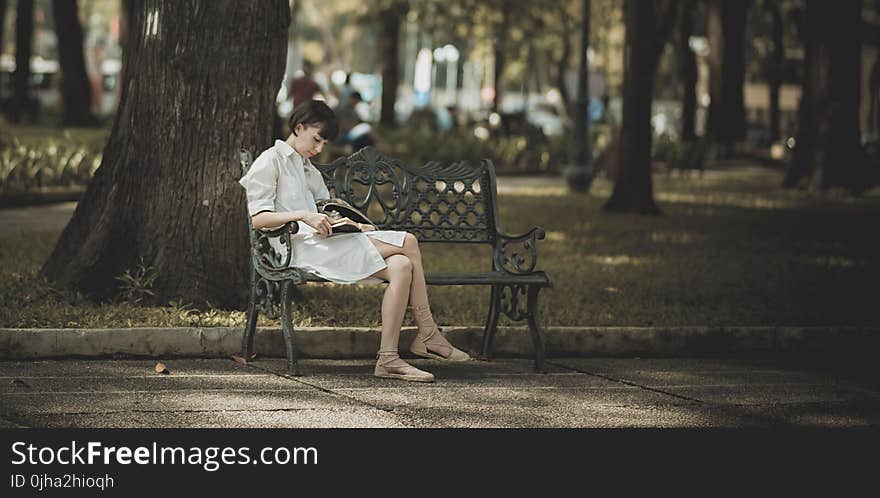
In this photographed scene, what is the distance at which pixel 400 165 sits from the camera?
909 cm

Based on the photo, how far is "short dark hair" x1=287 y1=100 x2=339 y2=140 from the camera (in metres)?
8.12

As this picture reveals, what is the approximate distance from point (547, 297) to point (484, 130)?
31346mm

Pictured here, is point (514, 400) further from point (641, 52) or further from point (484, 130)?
point (484, 130)

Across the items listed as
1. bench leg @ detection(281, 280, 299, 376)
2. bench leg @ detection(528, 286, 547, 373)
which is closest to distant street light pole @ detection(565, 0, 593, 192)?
bench leg @ detection(528, 286, 547, 373)

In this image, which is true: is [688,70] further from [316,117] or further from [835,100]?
[316,117]

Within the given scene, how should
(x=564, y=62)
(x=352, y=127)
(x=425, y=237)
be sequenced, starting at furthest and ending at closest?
(x=564, y=62) → (x=352, y=127) → (x=425, y=237)

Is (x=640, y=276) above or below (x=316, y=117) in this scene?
below

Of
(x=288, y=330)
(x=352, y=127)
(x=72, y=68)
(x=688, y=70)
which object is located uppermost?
(x=688, y=70)

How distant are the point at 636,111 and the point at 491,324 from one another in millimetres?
11119

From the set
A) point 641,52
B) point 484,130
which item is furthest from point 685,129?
point 641,52

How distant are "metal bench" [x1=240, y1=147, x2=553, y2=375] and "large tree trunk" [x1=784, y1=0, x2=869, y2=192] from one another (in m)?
17.1

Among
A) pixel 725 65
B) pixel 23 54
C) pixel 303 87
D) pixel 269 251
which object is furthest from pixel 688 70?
pixel 269 251

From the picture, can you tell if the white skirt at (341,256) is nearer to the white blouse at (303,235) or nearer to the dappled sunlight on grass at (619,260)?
the white blouse at (303,235)

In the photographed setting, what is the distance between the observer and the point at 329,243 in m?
8.14
